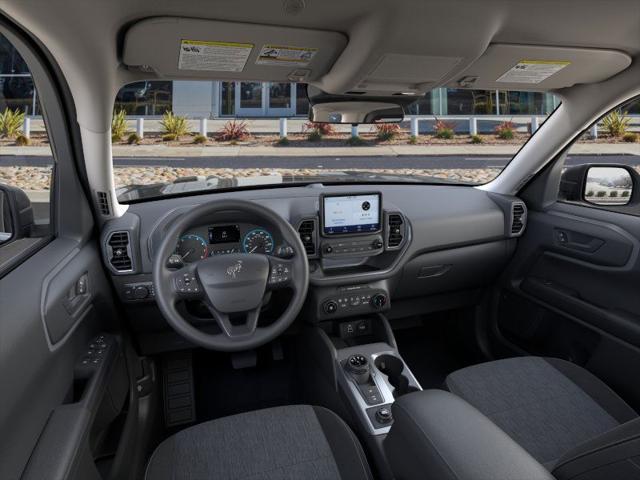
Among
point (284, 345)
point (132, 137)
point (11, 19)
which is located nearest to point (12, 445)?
point (11, 19)

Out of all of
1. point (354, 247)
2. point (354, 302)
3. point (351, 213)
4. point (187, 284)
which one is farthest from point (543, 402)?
point (187, 284)

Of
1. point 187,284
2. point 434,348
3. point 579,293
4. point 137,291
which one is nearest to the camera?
point 187,284

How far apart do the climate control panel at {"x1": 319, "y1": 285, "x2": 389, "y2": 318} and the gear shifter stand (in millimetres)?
292

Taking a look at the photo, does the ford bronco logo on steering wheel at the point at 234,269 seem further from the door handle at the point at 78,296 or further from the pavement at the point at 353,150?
the pavement at the point at 353,150

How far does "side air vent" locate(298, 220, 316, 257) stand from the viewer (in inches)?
99.6

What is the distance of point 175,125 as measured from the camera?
2834 millimetres

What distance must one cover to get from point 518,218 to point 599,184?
48 cm

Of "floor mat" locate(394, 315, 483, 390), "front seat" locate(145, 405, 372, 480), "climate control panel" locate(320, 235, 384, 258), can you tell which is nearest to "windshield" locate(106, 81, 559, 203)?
"climate control panel" locate(320, 235, 384, 258)

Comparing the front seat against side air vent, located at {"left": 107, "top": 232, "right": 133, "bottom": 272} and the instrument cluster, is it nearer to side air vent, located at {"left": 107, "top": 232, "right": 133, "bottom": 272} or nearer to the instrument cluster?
the instrument cluster

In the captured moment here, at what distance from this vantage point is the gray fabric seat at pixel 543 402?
185cm

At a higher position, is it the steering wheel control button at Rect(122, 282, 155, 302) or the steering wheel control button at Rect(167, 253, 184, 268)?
the steering wheel control button at Rect(167, 253, 184, 268)

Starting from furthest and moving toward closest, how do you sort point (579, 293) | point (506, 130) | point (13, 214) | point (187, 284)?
point (506, 130) → point (579, 293) → point (187, 284) → point (13, 214)

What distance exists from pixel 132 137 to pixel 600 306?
2.65 meters

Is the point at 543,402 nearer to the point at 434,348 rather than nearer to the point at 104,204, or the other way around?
the point at 434,348
